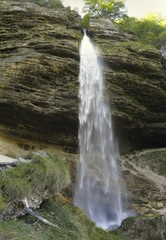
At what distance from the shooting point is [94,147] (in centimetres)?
1700

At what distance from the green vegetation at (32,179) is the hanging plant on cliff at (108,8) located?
74.2 ft

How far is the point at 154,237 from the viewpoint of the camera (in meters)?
9.35

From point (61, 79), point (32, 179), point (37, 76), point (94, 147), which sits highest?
point (37, 76)

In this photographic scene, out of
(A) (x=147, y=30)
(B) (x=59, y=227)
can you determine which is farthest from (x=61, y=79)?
(A) (x=147, y=30)

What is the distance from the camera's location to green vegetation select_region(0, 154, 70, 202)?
611 cm

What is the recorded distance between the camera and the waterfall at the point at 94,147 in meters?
16.1

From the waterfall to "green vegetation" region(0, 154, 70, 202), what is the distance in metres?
8.52

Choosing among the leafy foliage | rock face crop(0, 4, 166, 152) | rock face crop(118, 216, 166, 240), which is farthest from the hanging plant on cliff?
rock face crop(118, 216, 166, 240)

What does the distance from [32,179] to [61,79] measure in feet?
31.0

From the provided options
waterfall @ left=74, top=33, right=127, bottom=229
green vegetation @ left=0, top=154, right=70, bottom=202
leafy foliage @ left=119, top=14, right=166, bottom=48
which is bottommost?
waterfall @ left=74, top=33, right=127, bottom=229

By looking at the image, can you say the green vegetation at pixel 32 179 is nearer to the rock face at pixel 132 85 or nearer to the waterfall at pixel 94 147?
the waterfall at pixel 94 147

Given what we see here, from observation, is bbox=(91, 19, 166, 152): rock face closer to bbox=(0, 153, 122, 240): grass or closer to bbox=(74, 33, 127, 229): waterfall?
bbox=(74, 33, 127, 229): waterfall

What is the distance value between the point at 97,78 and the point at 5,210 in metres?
11.7

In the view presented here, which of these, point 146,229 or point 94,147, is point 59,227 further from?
point 94,147
